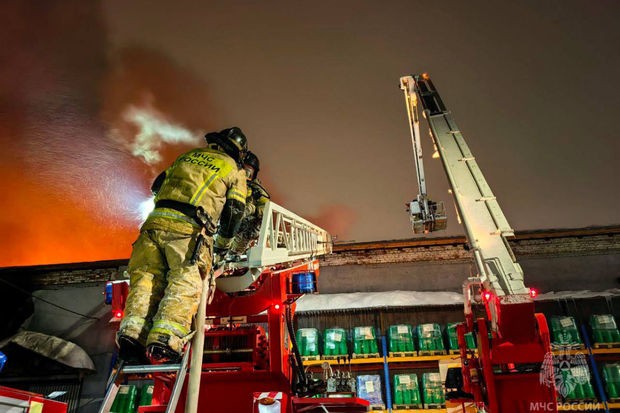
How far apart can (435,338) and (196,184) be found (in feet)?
28.5

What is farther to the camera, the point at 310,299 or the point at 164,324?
the point at 310,299

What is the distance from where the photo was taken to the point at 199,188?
12.2 ft

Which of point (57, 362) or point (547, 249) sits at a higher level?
point (547, 249)

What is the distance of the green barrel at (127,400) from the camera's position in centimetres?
1035

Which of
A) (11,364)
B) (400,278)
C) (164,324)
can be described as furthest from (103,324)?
(164,324)

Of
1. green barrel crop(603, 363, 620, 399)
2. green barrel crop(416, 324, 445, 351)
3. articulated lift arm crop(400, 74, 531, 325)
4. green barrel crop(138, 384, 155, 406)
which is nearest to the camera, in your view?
articulated lift arm crop(400, 74, 531, 325)

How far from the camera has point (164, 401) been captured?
537 centimetres

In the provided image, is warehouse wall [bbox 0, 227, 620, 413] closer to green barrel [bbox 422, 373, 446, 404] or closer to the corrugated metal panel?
the corrugated metal panel

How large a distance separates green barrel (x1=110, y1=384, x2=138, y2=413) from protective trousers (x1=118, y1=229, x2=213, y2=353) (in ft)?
28.9

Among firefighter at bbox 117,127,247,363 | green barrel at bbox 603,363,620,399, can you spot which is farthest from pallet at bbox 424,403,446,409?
firefighter at bbox 117,127,247,363

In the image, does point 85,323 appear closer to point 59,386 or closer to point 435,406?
point 59,386

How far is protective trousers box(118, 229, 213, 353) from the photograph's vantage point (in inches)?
116

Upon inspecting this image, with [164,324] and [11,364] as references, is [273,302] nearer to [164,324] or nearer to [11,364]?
[164,324]

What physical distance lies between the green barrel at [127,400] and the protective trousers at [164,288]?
8.80 m
